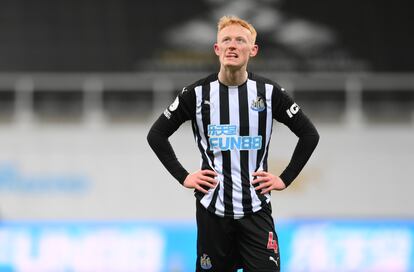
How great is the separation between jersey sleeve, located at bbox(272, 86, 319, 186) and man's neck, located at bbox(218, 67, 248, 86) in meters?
0.16

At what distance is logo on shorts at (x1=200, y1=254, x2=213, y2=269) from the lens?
419cm

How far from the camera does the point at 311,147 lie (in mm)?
4219

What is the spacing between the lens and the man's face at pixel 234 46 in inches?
161

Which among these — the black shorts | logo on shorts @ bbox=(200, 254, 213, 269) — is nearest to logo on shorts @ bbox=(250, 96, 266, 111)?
the black shorts

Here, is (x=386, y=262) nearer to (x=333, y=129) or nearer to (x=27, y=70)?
(x=333, y=129)

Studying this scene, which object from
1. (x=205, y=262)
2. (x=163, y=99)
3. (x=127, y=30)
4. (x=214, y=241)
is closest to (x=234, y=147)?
(x=214, y=241)

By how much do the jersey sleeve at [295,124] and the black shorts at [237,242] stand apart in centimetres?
24

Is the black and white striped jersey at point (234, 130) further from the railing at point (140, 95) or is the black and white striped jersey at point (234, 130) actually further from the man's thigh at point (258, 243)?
the railing at point (140, 95)

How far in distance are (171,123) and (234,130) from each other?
1.00 feet

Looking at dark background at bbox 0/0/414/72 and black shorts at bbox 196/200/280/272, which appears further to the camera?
dark background at bbox 0/0/414/72

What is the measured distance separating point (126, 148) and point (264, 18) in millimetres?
3059

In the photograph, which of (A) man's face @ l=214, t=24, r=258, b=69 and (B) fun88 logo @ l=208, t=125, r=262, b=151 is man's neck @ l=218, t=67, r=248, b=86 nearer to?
(A) man's face @ l=214, t=24, r=258, b=69

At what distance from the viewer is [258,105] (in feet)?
13.6

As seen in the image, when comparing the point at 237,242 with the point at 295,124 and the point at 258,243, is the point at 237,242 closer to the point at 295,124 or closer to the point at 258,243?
the point at 258,243
